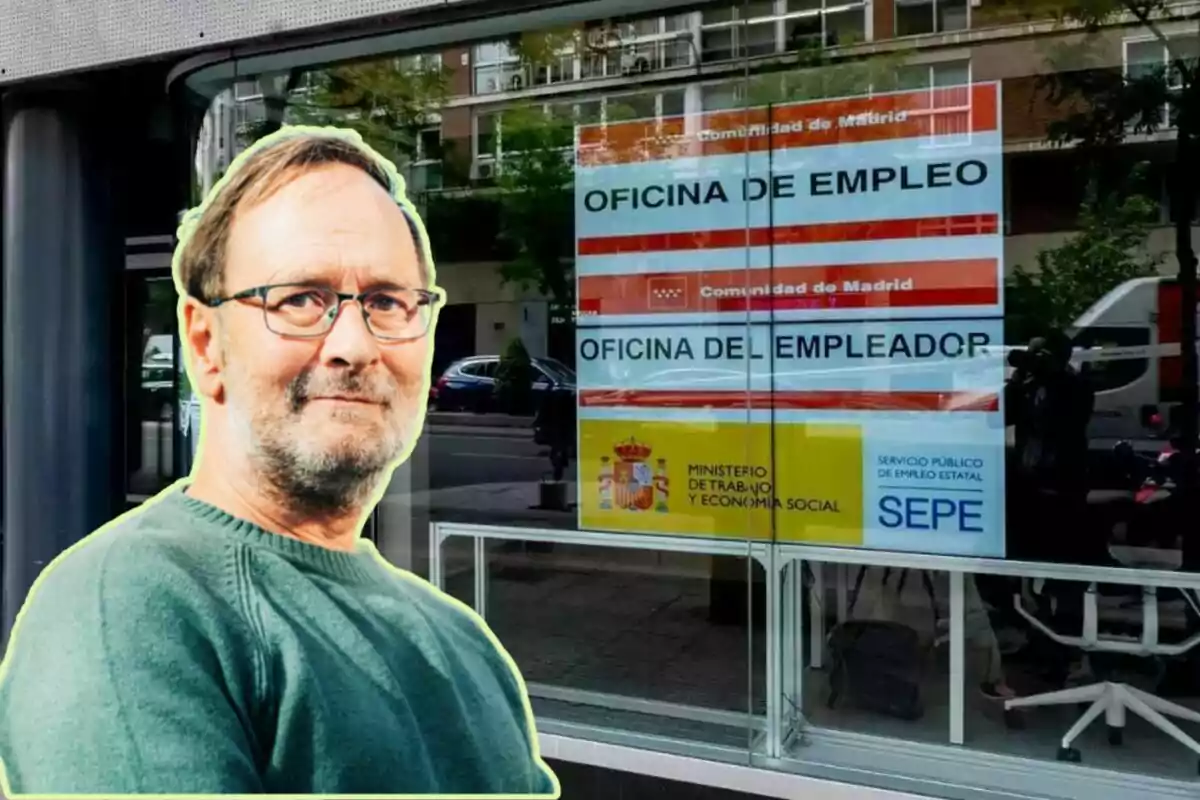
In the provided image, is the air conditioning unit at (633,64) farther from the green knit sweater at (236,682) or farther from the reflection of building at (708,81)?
the green knit sweater at (236,682)

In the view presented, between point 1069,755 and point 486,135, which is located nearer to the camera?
point 1069,755

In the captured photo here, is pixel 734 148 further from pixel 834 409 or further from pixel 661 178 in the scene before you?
pixel 834 409

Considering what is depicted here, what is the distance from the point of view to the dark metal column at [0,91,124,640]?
4.66 m

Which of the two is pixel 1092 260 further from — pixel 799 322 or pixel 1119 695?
pixel 1119 695

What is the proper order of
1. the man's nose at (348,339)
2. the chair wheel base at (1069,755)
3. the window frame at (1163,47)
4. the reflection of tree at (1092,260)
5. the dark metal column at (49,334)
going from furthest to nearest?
the dark metal column at (49,334) < the reflection of tree at (1092,260) < the window frame at (1163,47) < the chair wheel base at (1069,755) < the man's nose at (348,339)

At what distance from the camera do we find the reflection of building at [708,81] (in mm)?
4148

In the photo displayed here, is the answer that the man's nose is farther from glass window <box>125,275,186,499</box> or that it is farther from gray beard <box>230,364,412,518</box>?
glass window <box>125,275,186,499</box>

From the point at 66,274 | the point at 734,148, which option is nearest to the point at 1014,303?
the point at 734,148

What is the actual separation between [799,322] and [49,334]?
3140 millimetres

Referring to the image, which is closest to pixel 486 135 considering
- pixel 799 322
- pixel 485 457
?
pixel 485 457

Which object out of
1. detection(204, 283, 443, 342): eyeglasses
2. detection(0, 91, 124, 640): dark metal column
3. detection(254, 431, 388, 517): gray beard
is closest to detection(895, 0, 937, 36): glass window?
detection(204, 283, 443, 342): eyeglasses

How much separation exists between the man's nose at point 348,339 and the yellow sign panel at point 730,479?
4.55 ft

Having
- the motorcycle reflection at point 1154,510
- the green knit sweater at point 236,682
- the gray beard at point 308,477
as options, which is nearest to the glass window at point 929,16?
the motorcycle reflection at point 1154,510

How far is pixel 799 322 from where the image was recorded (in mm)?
4254
